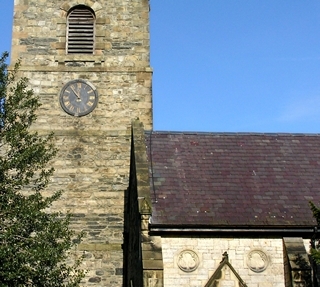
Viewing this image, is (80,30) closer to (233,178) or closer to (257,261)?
(233,178)

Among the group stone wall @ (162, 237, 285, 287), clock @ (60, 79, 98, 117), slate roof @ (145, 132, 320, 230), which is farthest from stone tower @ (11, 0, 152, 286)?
stone wall @ (162, 237, 285, 287)

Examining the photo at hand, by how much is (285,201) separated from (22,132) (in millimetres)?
7316

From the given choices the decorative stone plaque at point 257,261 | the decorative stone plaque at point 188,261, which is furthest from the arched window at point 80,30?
the decorative stone plaque at point 257,261

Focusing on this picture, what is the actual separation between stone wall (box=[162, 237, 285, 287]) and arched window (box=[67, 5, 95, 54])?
32.6 feet

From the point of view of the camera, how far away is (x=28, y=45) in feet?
70.0

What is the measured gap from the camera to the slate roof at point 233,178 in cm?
1443

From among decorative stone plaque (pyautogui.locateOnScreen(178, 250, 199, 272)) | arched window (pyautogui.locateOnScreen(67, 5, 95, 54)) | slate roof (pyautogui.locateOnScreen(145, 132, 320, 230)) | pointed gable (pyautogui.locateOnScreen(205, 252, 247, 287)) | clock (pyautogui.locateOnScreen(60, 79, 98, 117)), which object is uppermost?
arched window (pyautogui.locateOnScreen(67, 5, 95, 54))

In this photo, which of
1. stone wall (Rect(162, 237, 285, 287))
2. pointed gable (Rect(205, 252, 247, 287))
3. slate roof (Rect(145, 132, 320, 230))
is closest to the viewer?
pointed gable (Rect(205, 252, 247, 287))

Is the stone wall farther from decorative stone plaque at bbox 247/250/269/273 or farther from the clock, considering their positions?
the clock

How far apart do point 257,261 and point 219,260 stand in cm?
96

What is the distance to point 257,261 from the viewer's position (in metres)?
14.1

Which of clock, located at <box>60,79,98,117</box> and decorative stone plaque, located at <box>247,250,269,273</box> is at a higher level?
clock, located at <box>60,79,98,117</box>

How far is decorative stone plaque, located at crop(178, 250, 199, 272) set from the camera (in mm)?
13789

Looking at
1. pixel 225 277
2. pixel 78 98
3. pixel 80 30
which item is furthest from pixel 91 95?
pixel 225 277
